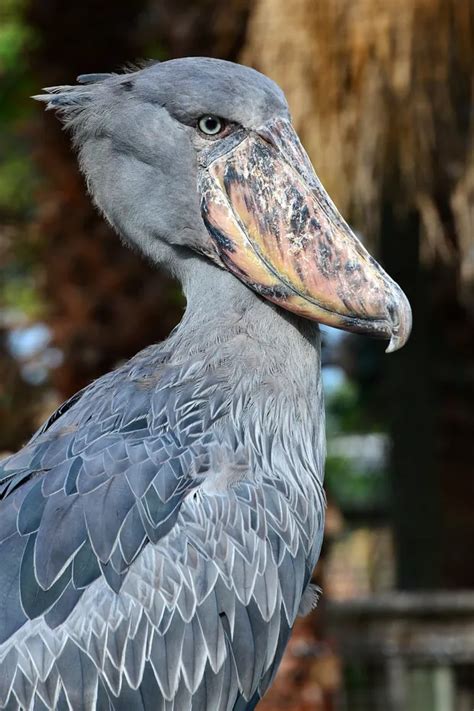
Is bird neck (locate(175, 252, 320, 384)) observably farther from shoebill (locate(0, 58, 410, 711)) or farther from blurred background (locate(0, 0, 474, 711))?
blurred background (locate(0, 0, 474, 711))

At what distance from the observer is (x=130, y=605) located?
2.76m

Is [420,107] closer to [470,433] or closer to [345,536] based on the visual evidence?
[470,433]

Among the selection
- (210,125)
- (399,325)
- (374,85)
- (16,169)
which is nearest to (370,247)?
(374,85)

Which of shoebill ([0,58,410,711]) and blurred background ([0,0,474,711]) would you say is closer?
shoebill ([0,58,410,711])

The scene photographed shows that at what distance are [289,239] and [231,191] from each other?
0.20m

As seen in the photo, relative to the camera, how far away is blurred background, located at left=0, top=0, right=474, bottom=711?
545cm

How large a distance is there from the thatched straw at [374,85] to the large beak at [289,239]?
2.31 metres

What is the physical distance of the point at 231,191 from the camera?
3.14 metres

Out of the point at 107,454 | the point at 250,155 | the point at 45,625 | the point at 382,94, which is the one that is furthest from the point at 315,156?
the point at 45,625

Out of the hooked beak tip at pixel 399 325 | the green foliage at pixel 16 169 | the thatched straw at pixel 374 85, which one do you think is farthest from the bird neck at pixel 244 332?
the green foliage at pixel 16 169

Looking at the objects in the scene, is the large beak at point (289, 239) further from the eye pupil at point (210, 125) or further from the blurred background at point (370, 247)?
the blurred background at point (370, 247)

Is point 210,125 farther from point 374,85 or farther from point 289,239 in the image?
point 374,85

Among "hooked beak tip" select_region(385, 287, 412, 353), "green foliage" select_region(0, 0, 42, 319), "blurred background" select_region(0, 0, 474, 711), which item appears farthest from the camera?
"green foliage" select_region(0, 0, 42, 319)

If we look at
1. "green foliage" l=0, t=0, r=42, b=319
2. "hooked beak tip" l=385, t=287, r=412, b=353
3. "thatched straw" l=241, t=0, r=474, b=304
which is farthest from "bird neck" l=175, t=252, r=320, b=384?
"green foliage" l=0, t=0, r=42, b=319
